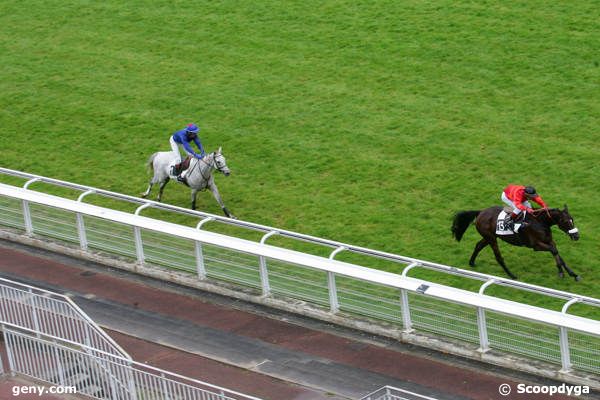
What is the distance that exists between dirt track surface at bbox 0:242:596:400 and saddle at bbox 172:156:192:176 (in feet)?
8.07

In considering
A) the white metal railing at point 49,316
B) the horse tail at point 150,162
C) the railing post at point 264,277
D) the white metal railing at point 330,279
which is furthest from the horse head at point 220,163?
the white metal railing at point 49,316

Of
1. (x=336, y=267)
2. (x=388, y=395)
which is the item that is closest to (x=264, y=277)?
(x=336, y=267)

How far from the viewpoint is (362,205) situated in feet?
60.9

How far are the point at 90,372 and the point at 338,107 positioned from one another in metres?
10.0

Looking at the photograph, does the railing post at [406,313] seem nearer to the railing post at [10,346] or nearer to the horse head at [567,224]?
the horse head at [567,224]

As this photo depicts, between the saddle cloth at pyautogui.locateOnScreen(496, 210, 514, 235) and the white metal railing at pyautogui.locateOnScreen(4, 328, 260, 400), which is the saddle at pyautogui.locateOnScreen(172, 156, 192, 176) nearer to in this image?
the white metal railing at pyautogui.locateOnScreen(4, 328, 260, 400)

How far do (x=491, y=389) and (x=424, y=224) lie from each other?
528 cm

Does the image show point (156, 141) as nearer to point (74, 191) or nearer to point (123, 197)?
point (74, 191)

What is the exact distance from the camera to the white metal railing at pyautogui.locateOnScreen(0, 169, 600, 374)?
13031 millimetres

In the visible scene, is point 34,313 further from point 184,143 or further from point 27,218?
point 184,143

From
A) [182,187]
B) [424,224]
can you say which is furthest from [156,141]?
[424,224]

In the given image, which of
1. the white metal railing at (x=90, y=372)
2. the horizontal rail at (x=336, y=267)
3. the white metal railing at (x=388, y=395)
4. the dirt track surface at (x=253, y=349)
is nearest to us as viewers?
the white metal railing at (x=388, y=395)

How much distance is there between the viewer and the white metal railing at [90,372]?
12016 millimetres

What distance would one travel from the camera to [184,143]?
18.3m
